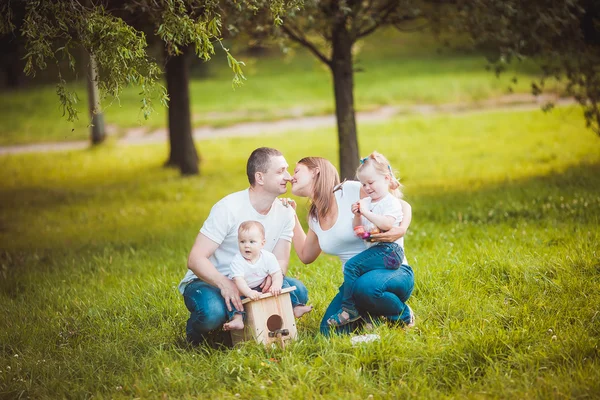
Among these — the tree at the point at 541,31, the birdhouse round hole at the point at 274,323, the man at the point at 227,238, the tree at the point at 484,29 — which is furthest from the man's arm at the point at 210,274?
the tree at the point at 541,31

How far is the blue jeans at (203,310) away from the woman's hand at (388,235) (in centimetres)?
111

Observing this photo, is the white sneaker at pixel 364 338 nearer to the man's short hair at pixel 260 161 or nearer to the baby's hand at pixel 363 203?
the baby's hand at pixel 363 203

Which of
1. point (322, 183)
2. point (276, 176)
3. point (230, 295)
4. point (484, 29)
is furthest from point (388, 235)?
point (484, 29)

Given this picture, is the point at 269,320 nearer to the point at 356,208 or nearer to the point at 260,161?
the point at 356,208

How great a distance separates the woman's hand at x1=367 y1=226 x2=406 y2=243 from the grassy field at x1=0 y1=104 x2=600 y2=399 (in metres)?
0.59

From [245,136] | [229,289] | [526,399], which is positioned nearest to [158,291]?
[229,289]

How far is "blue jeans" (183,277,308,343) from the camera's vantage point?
4.40m

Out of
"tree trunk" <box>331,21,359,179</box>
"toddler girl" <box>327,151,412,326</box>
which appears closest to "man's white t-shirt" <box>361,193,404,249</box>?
"toddler girl" <box>327,151,412,326</box>

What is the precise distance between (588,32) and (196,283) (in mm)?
6659

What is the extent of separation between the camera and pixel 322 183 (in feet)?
15.2

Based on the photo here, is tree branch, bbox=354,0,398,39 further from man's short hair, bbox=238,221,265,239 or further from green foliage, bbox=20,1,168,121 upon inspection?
man's short hair, bbox=238,221,265,239

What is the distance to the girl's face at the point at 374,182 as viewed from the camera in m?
4.36

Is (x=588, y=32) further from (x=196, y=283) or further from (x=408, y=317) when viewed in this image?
(x=196, y=283)

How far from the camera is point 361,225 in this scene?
4477mm
